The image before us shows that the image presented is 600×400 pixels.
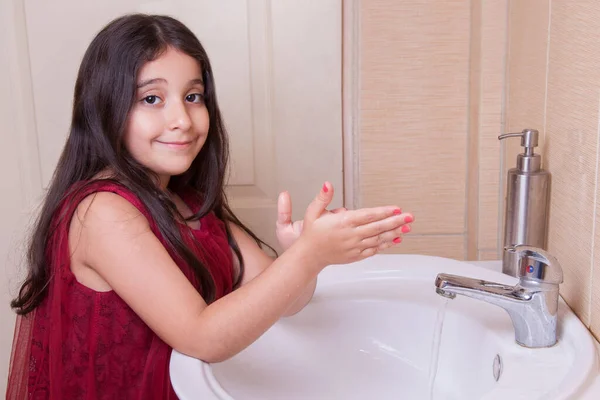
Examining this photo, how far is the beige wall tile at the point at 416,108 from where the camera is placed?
138 cm

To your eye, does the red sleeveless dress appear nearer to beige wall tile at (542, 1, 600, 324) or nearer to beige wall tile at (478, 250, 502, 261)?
beige wall tile at (542, 1, 600, 324)

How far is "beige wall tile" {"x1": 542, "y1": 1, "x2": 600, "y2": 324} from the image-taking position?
31.7 inches

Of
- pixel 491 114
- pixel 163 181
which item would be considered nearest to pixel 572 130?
pixel 491 114

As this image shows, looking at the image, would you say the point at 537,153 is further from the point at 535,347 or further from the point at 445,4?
the point at 445,4

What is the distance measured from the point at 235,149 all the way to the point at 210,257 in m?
0.51

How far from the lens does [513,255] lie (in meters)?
0.99

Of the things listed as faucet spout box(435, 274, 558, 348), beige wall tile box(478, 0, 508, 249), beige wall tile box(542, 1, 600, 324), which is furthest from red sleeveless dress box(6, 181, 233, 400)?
beige wall tile box(478, 0, 508, 249)

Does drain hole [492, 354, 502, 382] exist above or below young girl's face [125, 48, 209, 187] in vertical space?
below

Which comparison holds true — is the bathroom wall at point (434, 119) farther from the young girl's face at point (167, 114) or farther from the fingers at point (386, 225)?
the fingers at point (386, 225)

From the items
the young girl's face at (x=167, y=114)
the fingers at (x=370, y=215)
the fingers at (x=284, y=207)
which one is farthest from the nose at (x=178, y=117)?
the fingers at (x=370, y=215)

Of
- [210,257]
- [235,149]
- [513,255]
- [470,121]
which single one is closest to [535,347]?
[513,255]

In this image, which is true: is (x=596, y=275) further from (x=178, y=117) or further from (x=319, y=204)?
(x=178, y=117)

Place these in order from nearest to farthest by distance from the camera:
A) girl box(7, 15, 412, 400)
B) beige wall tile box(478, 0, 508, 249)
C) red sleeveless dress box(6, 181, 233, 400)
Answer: girl box(7, 15, 412, 400) < red sleeveless dress box(6, 181, 233, 400) < beige wall tile box(478, 0, 508, 249)

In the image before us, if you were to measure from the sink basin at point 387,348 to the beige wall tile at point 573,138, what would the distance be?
64mm
